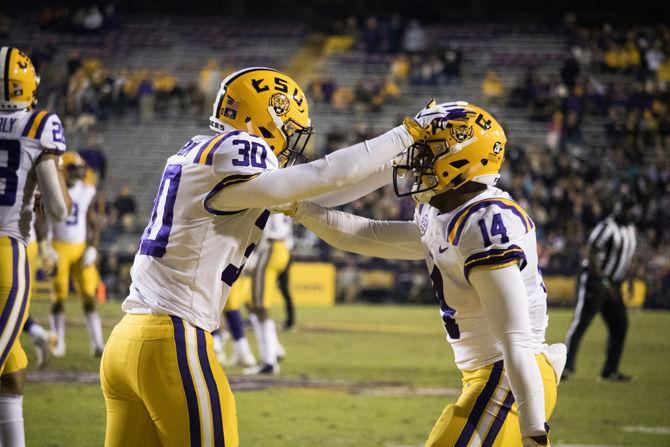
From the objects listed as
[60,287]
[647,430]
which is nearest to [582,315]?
[647,430]

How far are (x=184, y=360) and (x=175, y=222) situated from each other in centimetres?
50

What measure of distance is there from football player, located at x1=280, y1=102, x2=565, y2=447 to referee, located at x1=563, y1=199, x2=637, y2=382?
22.8 ft

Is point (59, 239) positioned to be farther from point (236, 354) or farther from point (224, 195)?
point (224, 195)

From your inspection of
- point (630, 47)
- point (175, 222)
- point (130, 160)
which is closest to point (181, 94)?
point (130, 160)

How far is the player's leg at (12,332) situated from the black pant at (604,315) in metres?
6.81

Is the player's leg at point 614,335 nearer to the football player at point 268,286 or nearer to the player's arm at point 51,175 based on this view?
the football player at point 268,286

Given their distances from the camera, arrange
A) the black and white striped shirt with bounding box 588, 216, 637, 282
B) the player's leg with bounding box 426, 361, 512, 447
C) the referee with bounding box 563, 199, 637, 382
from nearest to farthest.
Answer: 1. the player's leg with bounding box 426, 361, 512, 447
2. the referee with bounding box 563, 199, 637, 382
3. the black and white striped shirt with bounding box 588, 216, 637, 282

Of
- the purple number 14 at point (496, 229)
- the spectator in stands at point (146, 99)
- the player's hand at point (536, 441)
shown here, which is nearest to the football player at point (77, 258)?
the purple number 14 at point (496, 229)

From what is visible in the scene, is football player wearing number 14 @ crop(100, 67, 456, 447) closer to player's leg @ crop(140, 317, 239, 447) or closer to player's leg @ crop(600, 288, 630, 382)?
player's leg @ crop(140, 317, 239, 447)

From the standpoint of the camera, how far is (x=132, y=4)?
2994 cm

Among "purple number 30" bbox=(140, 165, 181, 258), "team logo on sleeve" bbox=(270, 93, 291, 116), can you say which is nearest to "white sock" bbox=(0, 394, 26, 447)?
"purple number 30" bbox=(140, 165, 181, 258)

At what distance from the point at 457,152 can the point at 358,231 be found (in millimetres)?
672

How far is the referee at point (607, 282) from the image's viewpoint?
10422 mm

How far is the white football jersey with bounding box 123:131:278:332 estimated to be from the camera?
3.48 meters
